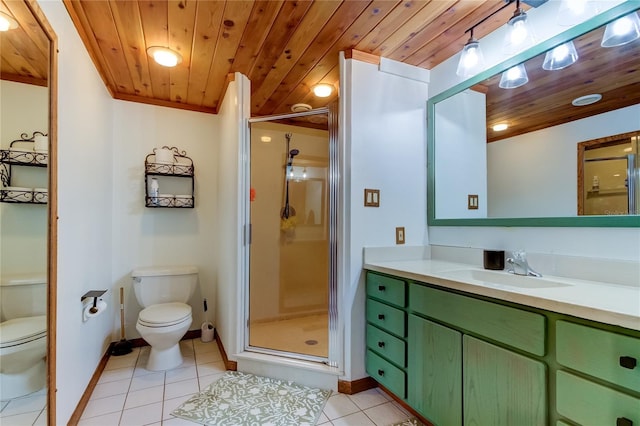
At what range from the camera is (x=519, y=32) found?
4.92 feet

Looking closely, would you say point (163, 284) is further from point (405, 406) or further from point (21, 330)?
point (405, 406)

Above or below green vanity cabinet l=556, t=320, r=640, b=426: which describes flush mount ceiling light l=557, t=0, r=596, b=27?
above

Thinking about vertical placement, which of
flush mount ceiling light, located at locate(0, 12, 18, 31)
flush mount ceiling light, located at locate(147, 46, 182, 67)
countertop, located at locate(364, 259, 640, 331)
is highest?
flush mount ceiling light, located at locate(147, 46, 182, 67)

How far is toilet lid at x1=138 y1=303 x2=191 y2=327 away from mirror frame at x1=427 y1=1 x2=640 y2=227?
6.54ft

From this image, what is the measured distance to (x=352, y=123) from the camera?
1.95m

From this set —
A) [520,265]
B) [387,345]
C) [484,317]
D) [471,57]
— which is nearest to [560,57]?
[471,57]

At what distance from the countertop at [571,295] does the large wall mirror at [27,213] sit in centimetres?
167

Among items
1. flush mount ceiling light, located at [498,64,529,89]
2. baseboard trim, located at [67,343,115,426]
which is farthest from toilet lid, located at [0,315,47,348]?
flush mount ceiling light, located at [498,64,529,89]

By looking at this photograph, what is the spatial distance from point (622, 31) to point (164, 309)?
313cm

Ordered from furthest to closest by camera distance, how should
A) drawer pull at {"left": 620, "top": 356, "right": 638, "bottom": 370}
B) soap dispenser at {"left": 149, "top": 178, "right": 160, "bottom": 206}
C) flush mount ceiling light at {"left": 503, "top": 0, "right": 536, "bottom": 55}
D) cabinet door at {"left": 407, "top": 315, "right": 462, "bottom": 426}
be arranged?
1. soap dispenser at {"left": 149, "top": 178, "right": 160, "bottom": 206}
2. flush mount ceiling light at {"left": 503, "top": 0, "right": 536, "bottom": 55}
3. cabinet door at {"left": 407, "top": 315, "right": 462, "bottom": 426}
4. drawer pull at {"left": 620, "top": 356, "right": 638, "bottom": 370}

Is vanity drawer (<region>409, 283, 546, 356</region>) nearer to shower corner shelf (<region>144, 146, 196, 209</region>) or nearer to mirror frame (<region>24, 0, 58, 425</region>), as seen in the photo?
mirror frame (<region>24, 0, 58, 425</region>)

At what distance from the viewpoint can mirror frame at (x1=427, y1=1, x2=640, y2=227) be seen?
4.09 ft

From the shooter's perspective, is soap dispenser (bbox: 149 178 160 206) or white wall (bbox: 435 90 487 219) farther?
soap dispenser (bbox: 149 178 160 206)

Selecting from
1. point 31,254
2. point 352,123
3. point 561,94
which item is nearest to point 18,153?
point 31,254
